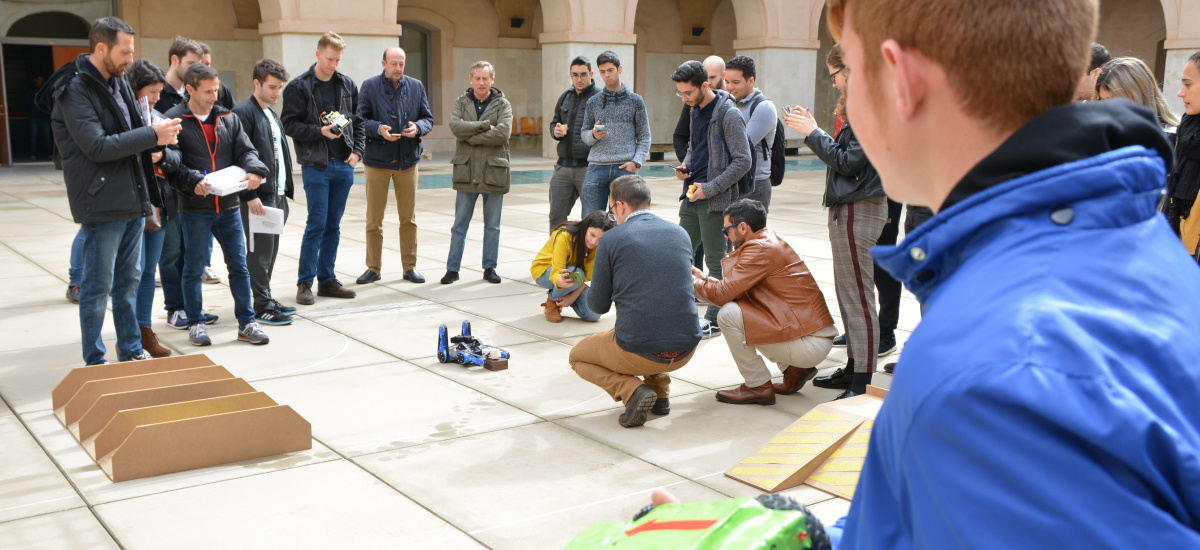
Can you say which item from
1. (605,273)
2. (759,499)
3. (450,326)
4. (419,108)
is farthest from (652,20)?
(759,499)

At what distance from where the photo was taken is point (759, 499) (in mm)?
1409

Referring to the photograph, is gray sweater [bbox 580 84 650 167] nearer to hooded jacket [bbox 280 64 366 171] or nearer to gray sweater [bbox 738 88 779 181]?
gray sweater [bbox 738 88 779 181]

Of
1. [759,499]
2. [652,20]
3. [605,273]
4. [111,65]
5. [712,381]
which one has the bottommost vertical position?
[712,381]

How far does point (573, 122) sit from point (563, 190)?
0.62 metres

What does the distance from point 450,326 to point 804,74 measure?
18.6 meters

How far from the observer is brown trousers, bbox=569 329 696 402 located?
4.94m

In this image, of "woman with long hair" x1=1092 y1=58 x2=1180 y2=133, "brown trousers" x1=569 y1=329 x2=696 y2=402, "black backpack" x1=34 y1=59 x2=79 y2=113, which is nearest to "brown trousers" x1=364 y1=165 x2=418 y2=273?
"black backpack" x1=34 y1=59 x2=79 y2=113

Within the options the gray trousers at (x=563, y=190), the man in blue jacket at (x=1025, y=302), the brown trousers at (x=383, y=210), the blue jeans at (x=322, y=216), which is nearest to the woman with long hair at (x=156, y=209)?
the blue jeans at (x=322, y=216)

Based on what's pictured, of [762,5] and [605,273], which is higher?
[762,5]

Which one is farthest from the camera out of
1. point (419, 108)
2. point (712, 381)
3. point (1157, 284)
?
point (419, 108)

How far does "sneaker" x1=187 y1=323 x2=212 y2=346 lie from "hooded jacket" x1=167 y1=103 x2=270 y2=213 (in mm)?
772

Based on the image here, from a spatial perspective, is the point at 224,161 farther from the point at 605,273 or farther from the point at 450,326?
the point at 605,273

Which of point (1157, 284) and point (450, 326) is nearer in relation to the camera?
point (1157, 284)

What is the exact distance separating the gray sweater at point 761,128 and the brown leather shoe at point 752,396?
7.30 feet
